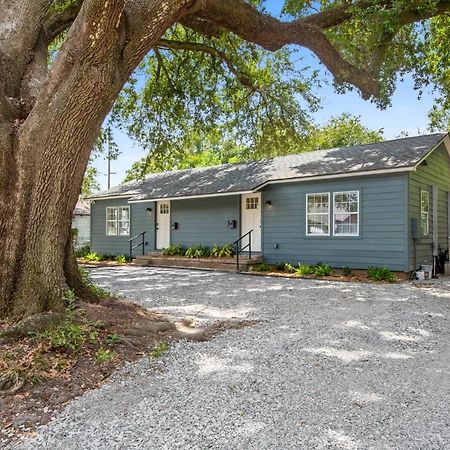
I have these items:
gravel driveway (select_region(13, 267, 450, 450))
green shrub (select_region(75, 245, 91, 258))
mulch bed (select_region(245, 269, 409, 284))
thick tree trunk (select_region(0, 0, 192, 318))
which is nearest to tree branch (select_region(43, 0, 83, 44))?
thick tree trunk (select_region(0, 0, 192, 318))

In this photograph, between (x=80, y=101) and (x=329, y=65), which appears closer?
(x=80, y=101)

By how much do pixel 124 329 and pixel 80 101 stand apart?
7.61 ft

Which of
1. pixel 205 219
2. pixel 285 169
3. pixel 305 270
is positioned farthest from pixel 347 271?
pixel 205 219

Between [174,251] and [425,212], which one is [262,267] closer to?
[174,251]

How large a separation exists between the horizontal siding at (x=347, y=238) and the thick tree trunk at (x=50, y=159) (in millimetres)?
7643

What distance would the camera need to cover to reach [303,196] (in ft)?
37.2

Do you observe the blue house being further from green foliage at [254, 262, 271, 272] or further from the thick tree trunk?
the thick tree trunk

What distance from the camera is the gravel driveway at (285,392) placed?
2.38 m

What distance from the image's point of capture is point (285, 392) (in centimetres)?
303

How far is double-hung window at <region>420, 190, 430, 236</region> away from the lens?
1041 cm

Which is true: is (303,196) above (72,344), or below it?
above

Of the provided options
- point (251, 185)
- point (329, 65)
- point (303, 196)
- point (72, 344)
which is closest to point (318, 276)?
point (303, 196)

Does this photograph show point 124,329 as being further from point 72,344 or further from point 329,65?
point 329,65

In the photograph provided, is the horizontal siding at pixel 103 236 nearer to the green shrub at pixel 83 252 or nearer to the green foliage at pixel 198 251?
the green shrub at pixel 83 252
